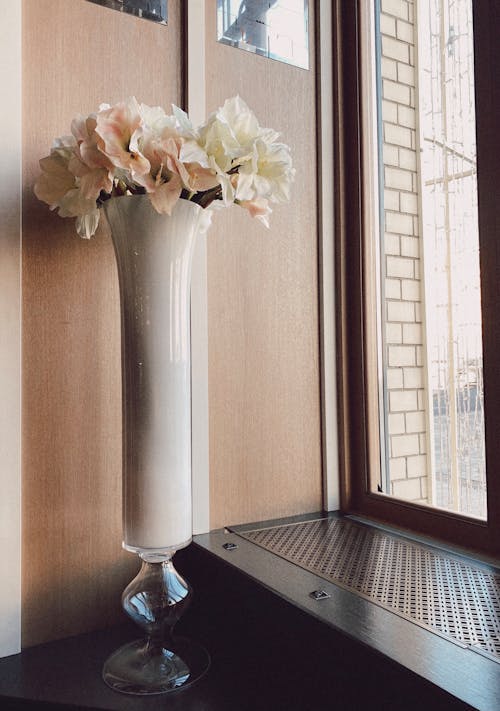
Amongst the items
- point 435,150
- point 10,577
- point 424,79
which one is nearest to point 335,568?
point 10,577

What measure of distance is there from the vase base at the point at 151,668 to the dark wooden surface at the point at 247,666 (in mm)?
20

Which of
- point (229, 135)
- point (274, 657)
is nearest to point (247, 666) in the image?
point (274, 657)

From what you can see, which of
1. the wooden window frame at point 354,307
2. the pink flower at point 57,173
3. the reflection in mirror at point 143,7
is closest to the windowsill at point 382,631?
the wooden window frame at point 354,307

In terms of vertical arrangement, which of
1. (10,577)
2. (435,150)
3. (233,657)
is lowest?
(233,657)

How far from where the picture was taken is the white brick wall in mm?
1623

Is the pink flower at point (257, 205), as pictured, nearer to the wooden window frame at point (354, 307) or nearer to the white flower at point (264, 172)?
the white flower at point (264, 172)

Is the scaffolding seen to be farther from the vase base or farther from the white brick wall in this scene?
the vase base

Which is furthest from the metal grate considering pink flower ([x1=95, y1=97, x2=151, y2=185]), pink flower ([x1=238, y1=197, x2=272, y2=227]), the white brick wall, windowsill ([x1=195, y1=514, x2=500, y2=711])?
pink flower ([x1=95, y1=97, x2=151, y2=185])

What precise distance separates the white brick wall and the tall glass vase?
72 centimetres

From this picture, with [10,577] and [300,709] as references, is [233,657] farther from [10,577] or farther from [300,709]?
[10,577]

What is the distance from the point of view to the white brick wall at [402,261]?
1623 millimetres

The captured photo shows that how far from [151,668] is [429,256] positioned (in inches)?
46.6

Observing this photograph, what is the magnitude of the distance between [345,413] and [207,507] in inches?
19.7

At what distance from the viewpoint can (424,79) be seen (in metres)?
1.60
